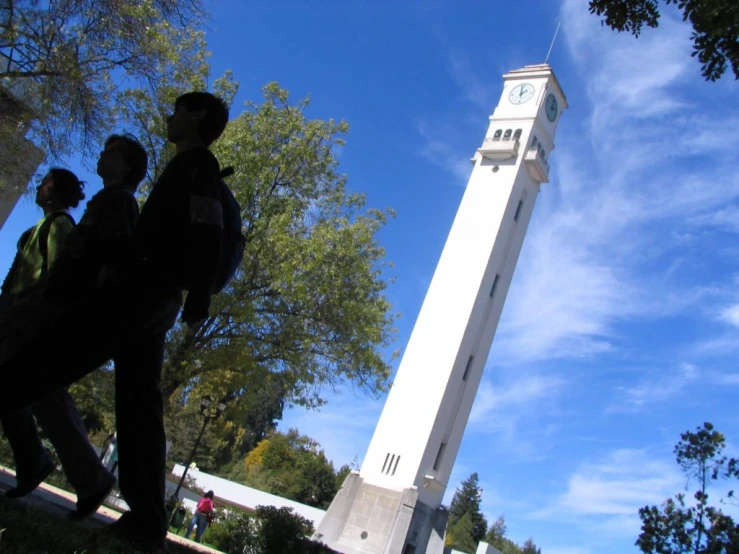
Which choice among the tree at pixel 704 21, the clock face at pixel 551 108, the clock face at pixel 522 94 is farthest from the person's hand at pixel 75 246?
the clock face at pixel 551 108

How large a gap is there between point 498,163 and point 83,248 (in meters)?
38.4

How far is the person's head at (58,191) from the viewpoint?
443 centimetres

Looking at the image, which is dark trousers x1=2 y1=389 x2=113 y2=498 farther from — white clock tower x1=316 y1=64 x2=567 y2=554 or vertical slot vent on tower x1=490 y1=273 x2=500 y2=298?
vertical slot vent on tower x1=490 y1=273 x2=500 y2=298

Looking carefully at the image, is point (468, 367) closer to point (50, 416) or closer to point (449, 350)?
point (449, 350)

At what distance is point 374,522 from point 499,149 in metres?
21.5

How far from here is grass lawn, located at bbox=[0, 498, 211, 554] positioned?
2746mm

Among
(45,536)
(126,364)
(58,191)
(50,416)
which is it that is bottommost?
(45,536)

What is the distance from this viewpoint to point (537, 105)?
41.4 metres

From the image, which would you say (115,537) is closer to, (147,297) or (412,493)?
(147,297)

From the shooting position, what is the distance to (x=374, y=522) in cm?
3228

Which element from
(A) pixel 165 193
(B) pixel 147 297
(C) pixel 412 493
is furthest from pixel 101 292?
(C) pixel 412 493

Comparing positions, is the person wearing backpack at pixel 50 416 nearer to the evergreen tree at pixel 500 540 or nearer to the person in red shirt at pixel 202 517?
the person in red shirt at pixel 202 517

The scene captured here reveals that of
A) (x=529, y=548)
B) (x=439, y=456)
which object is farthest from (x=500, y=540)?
(x=439, y=456)

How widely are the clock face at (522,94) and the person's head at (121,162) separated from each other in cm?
4107
